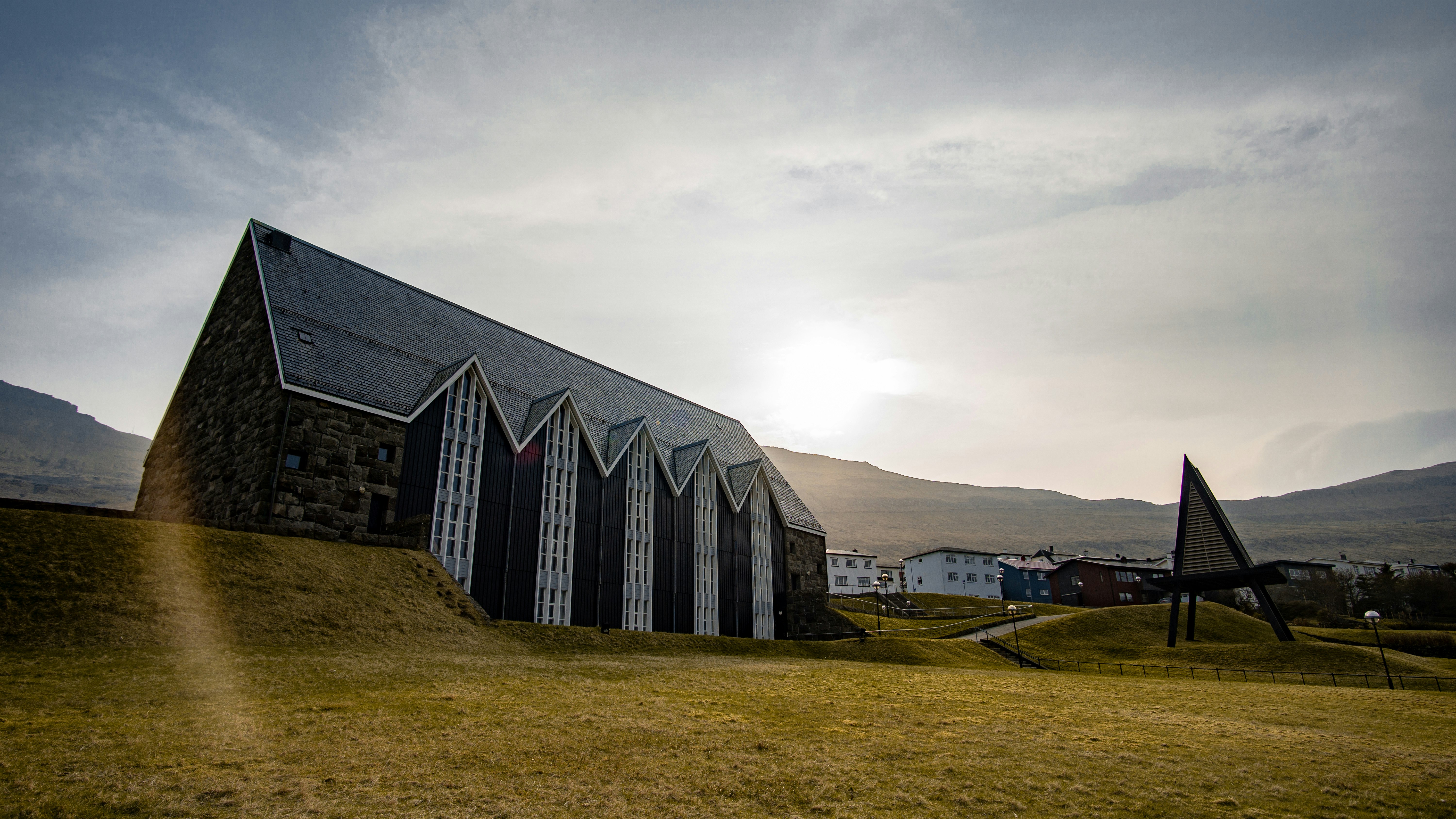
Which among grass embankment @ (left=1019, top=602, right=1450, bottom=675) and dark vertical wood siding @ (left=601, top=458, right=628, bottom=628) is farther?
dark vertical wood siding @ (left=601, top=458, right=628, bottom=628)

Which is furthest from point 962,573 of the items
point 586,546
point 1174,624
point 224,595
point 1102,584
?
point 224,595

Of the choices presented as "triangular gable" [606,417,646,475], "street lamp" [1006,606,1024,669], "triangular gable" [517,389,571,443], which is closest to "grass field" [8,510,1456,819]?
"triangular gable" [517,389,571,443]

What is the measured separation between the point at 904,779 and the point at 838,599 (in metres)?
62.7

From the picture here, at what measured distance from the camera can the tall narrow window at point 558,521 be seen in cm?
3644

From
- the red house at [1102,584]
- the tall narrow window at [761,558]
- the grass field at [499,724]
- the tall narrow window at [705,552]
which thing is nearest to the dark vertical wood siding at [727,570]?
the tall narrow window at [705,552]

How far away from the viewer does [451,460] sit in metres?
34.0

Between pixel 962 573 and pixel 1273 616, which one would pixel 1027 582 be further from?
pixel 1273 616

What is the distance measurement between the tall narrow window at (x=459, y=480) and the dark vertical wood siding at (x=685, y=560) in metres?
14.0

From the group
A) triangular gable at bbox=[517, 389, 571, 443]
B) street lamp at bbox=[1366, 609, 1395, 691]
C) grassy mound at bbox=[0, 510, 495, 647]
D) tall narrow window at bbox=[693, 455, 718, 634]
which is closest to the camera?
grassy mound at bbox=[0, 510, 495, 647]

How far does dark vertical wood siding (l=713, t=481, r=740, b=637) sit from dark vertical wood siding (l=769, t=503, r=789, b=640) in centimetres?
353

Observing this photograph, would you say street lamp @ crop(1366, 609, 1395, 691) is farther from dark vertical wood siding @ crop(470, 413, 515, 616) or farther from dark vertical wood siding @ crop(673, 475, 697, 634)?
dark vertical wood siding @ crop(470, 413, 515, 616)

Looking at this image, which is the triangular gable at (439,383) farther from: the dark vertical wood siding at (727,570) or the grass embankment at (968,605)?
the grass embankment at (968,605)

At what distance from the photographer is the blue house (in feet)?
307

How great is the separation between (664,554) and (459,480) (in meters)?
14.0
